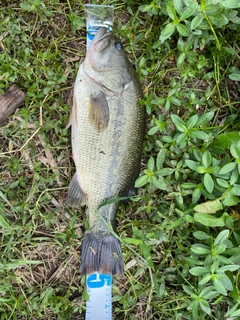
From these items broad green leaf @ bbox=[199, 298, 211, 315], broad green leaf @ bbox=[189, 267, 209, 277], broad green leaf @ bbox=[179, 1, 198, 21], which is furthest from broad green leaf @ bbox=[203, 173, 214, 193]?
broad green leaf @ bbox=[179, 1, 198, 21]

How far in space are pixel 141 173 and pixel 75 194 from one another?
519 mm

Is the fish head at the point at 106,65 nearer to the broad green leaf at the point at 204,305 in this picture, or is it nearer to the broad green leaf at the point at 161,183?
the broad green leaf at the point at 161,183

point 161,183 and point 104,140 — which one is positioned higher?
point 104,140

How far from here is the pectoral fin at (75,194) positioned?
105 inches

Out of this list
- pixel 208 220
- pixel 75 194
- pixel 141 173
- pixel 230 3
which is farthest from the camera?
pixel 141 173

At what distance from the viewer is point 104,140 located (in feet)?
8.30

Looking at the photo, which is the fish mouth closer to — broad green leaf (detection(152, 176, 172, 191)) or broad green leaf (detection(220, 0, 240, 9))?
broad green leaf (detection(220, 0, 240, 9))

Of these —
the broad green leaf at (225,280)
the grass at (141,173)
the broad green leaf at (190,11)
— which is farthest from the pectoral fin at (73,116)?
the broad green leaf at (225,280)

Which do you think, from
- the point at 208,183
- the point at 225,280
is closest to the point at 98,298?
the point at 225,280

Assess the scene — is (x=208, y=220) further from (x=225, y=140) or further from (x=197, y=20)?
(x=197, y=20)

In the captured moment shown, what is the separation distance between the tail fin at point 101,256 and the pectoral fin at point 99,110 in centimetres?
78

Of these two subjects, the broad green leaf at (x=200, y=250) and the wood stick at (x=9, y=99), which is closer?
the broad green leaf at (x=200, y=250)

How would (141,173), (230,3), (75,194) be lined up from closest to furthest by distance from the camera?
(230,3) < (75,194) < (141,173)

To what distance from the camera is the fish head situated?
2.52 metres
